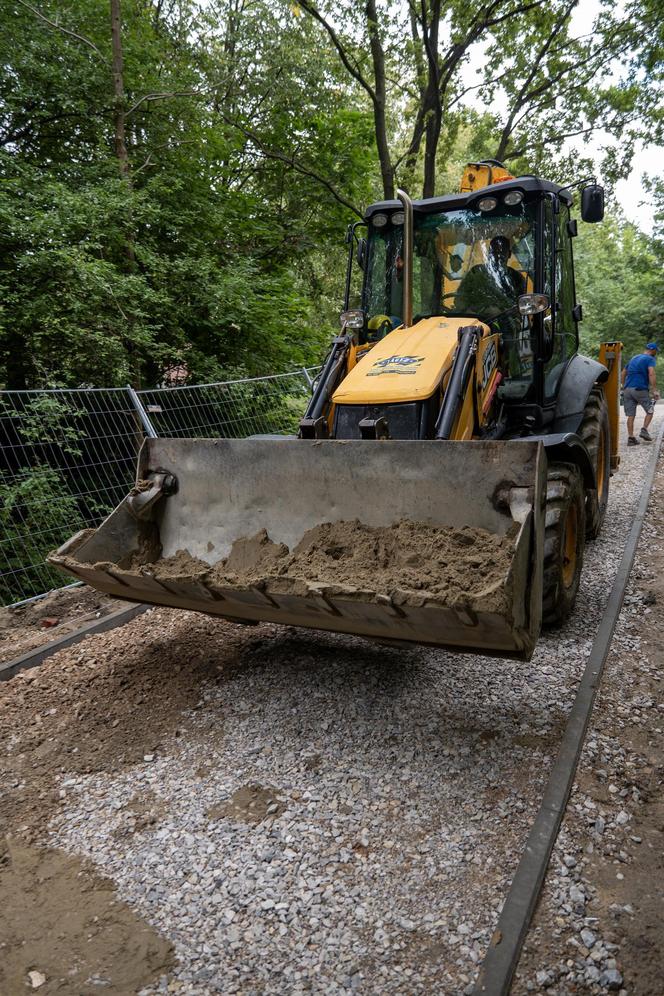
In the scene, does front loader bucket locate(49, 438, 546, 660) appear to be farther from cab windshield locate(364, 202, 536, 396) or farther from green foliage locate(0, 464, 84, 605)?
cab windshield locate(364, 202, 536, 396)

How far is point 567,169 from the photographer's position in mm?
16531

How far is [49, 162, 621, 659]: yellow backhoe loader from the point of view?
3.13 m

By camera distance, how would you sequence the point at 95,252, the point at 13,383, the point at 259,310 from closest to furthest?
the point at 13,383, the point at 95,252, the point at 259,310

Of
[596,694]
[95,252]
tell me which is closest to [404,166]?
[95,252]

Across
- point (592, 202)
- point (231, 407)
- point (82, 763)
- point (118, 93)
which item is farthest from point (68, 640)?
point (118, 93)

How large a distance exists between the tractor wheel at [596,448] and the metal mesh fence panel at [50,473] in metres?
4.19

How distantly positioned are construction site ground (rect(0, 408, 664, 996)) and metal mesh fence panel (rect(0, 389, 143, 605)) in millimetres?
1432

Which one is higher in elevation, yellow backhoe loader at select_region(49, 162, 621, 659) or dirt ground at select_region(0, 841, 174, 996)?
yellow backhoe loader at select_region(49, 162, 621, 659)

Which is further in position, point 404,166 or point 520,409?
point 404,166

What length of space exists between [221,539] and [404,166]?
14100 mm

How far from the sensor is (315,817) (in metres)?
2.94

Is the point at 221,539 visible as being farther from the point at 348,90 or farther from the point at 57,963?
the point at 348,90

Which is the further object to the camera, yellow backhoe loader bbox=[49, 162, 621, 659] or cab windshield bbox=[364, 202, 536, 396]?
cab windshield bbox=[364, 202, 536, 396]

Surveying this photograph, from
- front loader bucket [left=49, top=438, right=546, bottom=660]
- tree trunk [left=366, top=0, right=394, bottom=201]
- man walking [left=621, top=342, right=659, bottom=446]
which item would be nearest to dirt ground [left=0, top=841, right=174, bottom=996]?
front loader bucket [left=49, top=438, right=546, bottom=660]
